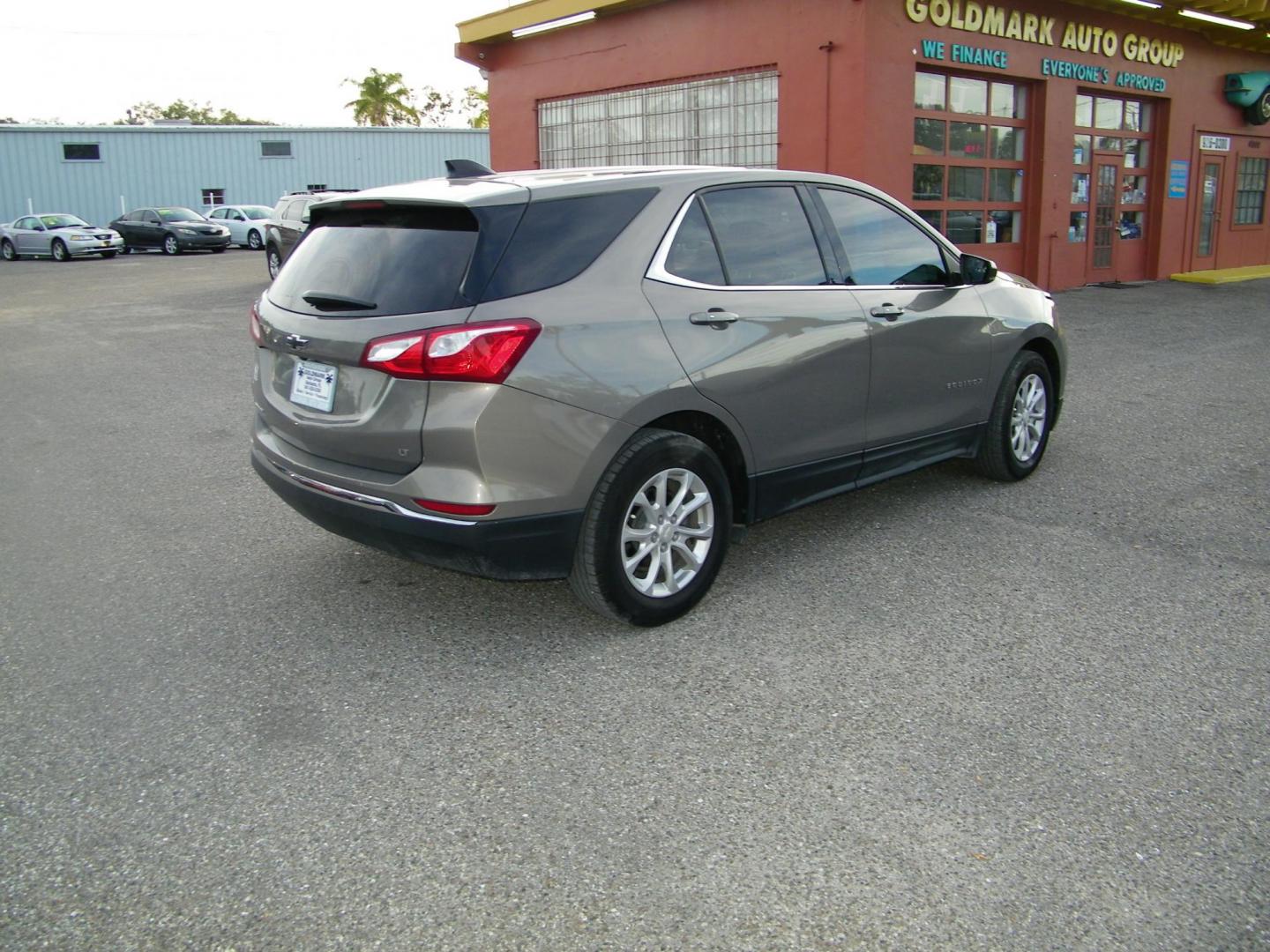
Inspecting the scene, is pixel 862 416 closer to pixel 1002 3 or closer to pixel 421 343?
pixel 421 343

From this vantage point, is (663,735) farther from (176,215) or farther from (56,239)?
(176,215)

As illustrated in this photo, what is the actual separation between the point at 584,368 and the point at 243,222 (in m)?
33.8

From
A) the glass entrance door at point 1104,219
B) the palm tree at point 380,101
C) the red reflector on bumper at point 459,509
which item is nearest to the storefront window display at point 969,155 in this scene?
the glass entrance door at point 1104,219

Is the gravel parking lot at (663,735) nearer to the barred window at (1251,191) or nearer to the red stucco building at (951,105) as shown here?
the red stucco building at (951,105)

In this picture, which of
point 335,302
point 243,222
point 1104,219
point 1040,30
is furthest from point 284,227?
point 243,222

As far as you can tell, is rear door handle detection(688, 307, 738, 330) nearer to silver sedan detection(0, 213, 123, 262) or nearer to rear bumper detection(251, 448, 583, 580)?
rear bumper detection(251, 448, 583, 580)

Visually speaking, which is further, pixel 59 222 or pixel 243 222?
pixel 243 222

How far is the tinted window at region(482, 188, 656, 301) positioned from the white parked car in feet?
107

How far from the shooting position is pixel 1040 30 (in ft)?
51.0

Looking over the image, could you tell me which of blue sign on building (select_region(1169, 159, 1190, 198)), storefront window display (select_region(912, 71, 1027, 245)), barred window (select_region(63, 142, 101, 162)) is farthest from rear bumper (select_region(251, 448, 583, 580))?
barred window (select_region(63, 142, 101, 162))

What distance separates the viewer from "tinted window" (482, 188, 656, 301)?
3.78 m

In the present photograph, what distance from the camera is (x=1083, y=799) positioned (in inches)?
118

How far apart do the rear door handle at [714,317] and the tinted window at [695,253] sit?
0.13 meters

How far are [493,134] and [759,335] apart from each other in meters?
15.6
